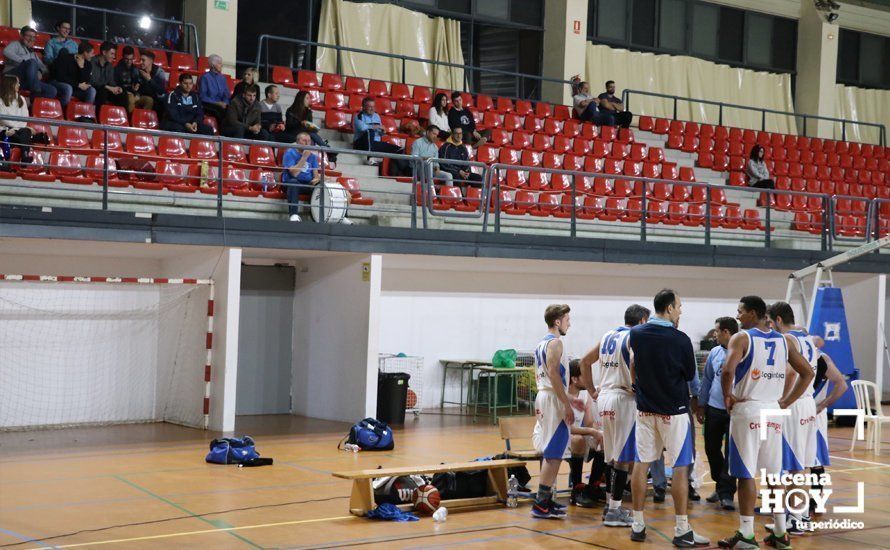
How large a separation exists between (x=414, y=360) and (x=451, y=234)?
234 cm

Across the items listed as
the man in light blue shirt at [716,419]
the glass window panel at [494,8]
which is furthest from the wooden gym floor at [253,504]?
the glass window panel at [494,8]

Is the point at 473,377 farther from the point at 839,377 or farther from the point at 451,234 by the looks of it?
the point at 839,377

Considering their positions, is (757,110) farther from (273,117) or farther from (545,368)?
(545,368)

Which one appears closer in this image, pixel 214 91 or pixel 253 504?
pixel 253 504

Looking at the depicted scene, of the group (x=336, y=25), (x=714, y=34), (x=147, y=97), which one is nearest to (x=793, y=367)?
(x=147, y=97)

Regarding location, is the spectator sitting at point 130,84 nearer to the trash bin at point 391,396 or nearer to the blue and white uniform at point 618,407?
the trash bin at point 391,396

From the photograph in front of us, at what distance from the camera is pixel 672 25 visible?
26.2 m

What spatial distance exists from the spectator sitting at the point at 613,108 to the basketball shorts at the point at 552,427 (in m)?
13.8

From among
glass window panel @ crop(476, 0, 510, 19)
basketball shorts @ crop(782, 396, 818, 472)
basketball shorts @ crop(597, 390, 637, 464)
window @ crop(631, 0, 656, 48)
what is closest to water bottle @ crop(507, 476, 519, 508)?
basketball shorts @ crop(597, 390, 637, 464)

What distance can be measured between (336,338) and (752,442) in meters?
8.13

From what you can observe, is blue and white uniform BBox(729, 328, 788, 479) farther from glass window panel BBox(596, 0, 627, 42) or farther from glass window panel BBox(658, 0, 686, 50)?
glass window panel BBox(658, 0, 686, 50)

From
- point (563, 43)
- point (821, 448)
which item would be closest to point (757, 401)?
point (821, 448)

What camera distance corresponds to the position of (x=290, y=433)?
1366 centimetres

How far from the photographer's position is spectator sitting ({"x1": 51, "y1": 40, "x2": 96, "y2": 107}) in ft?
50.4
